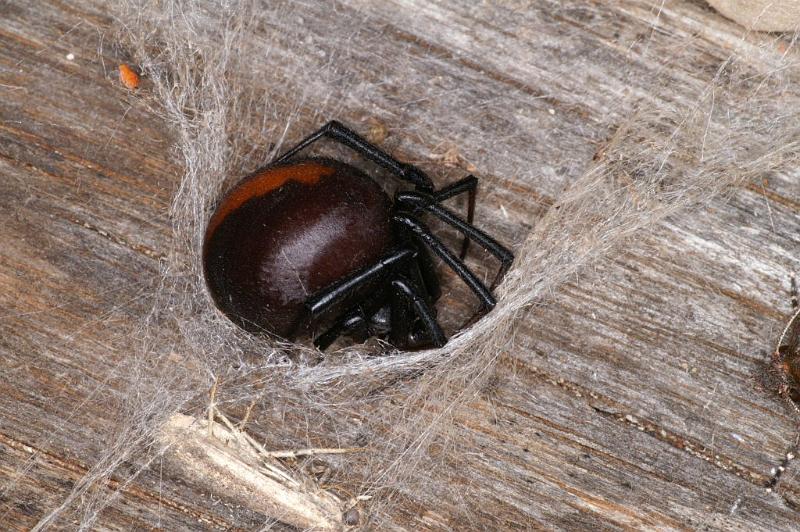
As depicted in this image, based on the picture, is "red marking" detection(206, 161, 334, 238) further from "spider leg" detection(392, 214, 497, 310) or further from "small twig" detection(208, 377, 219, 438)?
"small twig" detection(208, 377, 219, 438)

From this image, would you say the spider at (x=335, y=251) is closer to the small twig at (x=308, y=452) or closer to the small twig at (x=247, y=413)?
the small twig at (x=247, y=413)

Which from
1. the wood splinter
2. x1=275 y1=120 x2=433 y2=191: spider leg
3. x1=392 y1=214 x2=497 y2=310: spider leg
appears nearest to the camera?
the wood splinter

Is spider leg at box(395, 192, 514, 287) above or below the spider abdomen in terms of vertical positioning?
above

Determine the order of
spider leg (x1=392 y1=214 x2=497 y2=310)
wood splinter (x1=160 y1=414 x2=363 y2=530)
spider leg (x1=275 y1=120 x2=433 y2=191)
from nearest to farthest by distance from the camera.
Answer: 1. wood splinter (x1=160 y1=414 x2=363 y2=530)
2. spider leg (x1=392 y1=214 x2=497 y2=310)
3. spider leg (x1=275 y1=120 x2=433 y2=191)

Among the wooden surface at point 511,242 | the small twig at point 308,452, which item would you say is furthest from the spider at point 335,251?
the small twig at point 308,452

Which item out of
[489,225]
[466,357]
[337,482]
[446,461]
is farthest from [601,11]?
[337,482]

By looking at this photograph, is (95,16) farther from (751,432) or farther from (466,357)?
(751,432)

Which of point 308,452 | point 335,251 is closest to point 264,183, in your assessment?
point 335,251

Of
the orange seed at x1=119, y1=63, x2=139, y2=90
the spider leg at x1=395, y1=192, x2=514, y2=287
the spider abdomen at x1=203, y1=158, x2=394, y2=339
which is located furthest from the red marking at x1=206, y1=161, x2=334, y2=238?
the orange seed at x1=119, y1=63, x2=139, y2=90
